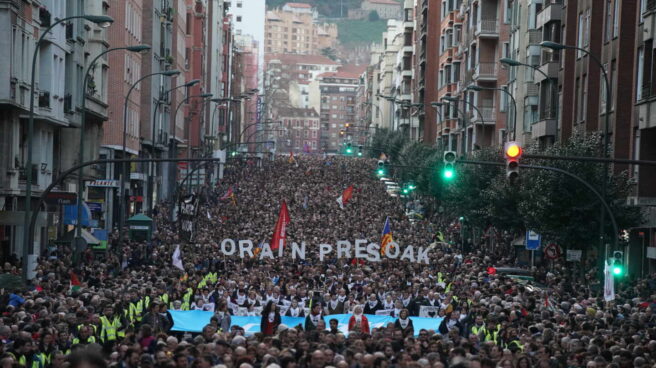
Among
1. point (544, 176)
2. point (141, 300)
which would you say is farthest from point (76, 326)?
point (544, 176)

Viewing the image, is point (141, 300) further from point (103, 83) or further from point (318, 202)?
point (318, 202)

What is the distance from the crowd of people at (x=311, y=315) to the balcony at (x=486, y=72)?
33065mm

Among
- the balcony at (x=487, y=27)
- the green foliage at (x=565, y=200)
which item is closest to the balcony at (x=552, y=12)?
the green foliage at (x=565, y=200)

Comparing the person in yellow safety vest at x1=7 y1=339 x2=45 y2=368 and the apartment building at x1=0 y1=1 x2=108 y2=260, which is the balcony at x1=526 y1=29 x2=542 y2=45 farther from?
the person in yellow safety vest at x1=7 y1=339 x2=45 y2=368

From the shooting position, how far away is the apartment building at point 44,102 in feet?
125

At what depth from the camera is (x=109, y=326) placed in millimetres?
21766

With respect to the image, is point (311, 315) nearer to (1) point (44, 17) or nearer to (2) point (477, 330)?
(2) point (477, 330)

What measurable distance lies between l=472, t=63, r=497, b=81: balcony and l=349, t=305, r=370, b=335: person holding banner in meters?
56.9

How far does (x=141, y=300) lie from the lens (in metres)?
26.3

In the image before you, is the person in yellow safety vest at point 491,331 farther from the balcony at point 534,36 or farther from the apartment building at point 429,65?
the apartment building at point 429,65

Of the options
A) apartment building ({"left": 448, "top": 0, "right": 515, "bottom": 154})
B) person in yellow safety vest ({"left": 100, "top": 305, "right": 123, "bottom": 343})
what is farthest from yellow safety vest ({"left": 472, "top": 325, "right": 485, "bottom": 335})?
apartment building ({"left": 448, "top": 0, "right": 515, "bottom": 154})

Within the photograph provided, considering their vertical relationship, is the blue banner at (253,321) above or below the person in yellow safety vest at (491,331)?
below

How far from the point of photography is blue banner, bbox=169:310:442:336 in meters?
24.2

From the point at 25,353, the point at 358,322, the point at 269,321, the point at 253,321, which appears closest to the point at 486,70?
the point at 253,321
